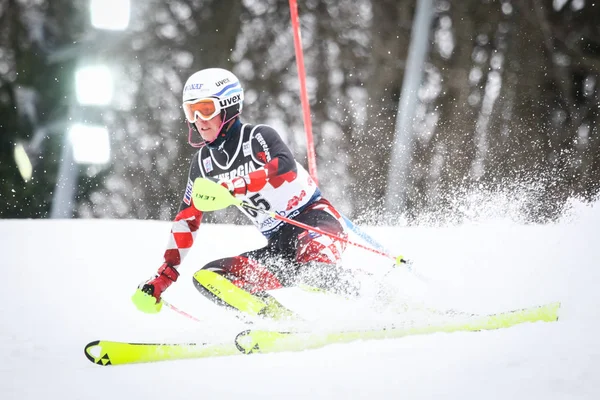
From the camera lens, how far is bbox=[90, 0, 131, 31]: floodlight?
1087 cm

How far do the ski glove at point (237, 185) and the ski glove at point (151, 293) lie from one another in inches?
25.6

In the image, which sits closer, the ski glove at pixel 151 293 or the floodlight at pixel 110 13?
the ski glove at pixel 151 293

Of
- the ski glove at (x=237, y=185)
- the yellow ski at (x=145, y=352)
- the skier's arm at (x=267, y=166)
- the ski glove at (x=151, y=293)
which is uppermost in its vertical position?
the skier's arm at (x=267, y=166)

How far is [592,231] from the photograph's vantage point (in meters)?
4.57

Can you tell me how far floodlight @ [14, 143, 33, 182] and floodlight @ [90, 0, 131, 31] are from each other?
110 inches

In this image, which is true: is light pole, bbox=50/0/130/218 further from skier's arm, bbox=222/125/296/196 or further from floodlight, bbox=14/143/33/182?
skier's arm, bbox=222/125/296/196

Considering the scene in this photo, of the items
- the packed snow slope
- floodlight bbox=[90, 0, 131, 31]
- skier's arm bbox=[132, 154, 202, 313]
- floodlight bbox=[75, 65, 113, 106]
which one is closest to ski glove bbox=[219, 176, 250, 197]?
skier's arm bbox=[132, 154, 202, 313]

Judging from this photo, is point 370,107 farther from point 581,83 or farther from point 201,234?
point 201,234

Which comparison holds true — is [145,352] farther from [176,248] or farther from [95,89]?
[95,89]

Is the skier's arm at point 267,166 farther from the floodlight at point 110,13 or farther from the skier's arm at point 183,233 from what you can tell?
the floodlight at point 110,13

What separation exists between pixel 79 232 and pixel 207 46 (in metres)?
7.59

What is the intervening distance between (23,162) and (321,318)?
1003 cm

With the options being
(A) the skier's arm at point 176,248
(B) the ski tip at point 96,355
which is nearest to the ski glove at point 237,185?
(A) the skier's arm at point 176,248

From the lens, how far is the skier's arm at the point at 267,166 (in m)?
3.36
